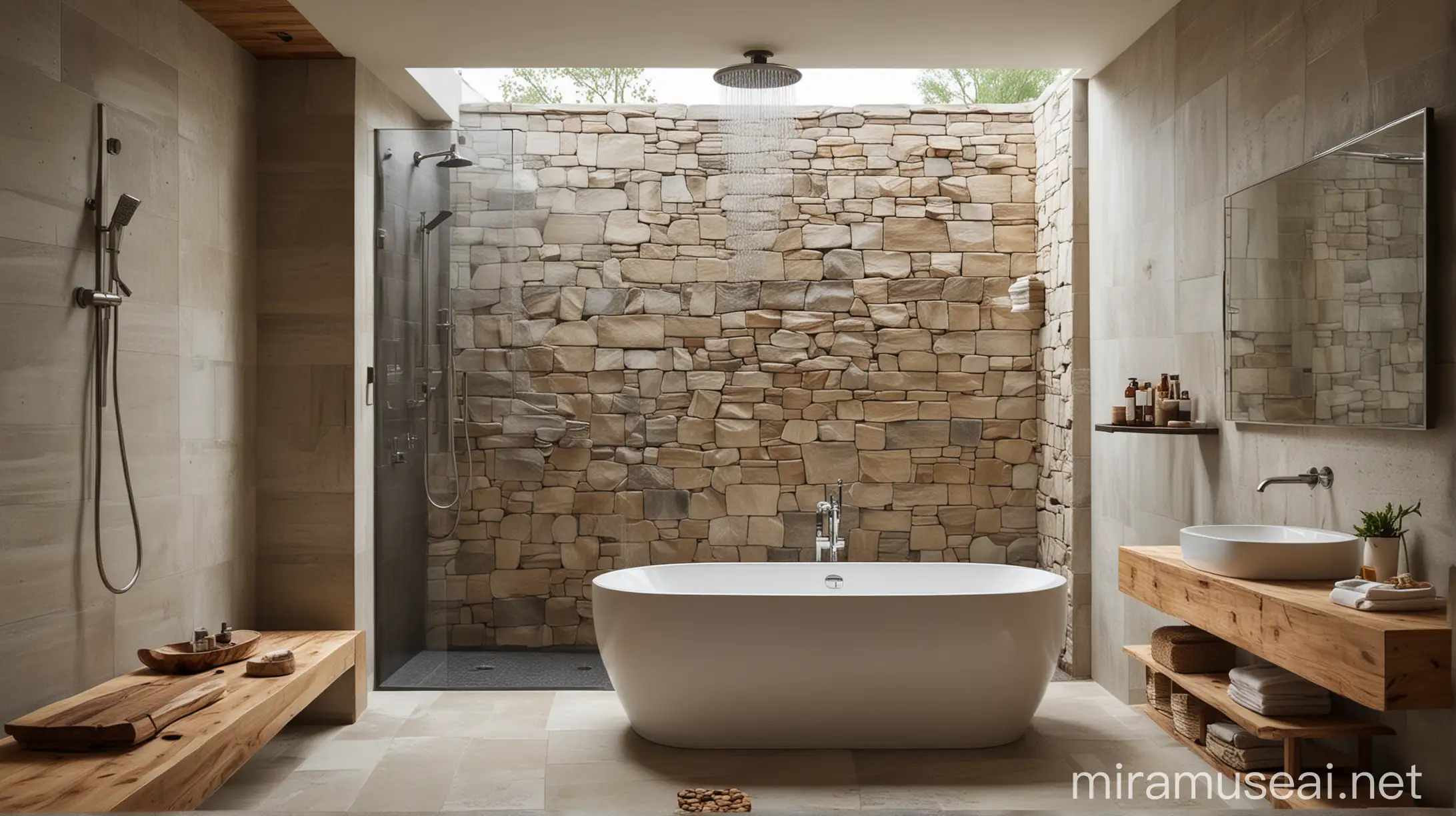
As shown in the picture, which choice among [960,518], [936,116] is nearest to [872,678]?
[960,518]

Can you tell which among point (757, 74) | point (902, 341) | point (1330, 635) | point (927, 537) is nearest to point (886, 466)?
point (927, 537)

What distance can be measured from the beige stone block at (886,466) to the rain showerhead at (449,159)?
2470 millimetres

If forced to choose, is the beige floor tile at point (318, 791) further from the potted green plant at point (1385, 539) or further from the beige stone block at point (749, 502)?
the potted green plant at point (1385, 539)

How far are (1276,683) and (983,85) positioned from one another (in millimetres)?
7313

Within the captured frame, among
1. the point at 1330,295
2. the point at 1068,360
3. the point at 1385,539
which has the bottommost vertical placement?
the point at 1385,539

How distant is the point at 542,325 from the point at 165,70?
90.4 inches

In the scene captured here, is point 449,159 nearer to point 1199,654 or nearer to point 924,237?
point 924,237

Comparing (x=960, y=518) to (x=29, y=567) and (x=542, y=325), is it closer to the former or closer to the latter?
(x=542, y=325)

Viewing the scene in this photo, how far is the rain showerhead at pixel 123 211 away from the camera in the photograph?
3518mm

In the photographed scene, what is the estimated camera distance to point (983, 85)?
376 inches

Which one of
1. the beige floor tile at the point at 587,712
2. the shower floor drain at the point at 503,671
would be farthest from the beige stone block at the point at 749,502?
the beige floor tile at the point at 587,712

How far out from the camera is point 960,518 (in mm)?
5812

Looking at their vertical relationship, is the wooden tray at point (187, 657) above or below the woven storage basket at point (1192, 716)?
above

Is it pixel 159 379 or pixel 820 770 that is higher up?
pixel 159 379
